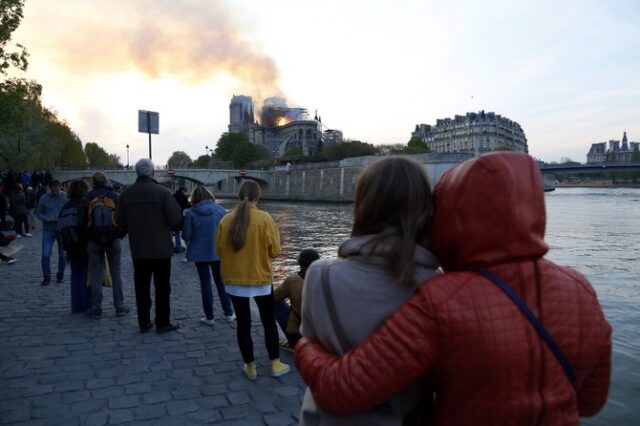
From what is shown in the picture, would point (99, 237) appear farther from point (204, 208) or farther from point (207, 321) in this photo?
point (207, 321)

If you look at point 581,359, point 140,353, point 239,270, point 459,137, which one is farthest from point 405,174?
point 459,137

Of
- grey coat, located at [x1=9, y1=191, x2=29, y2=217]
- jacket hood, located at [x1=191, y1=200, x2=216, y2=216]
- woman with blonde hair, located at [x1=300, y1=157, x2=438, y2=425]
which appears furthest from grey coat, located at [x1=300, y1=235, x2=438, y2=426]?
grey coat, located at [x1=9, y1=191, x2=29, y2=217]

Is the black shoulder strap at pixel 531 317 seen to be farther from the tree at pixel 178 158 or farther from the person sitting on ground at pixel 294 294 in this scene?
the tree at pixel 178 158

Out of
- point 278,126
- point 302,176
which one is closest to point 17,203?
point 302,176

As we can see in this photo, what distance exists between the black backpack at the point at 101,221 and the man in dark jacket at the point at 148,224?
0.42 m

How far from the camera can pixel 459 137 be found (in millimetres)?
123312

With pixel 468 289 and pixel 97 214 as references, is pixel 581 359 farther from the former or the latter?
pixel 97 214

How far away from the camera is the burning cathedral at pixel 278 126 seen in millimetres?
130012

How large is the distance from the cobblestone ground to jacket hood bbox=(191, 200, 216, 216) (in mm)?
1372

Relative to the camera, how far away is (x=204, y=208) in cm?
630

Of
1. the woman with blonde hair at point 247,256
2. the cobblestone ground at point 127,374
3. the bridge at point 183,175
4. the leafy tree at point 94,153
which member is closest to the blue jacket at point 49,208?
the cobblestone ground at point 127,374

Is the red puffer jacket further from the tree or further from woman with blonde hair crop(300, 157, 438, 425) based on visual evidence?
the tree

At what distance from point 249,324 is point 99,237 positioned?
2.58 metres

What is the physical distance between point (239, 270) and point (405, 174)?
2.75m
